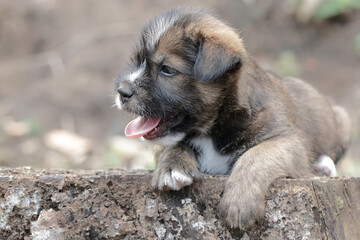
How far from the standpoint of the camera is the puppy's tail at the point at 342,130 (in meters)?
6.49

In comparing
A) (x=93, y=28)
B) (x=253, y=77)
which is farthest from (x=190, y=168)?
(x=93, y=28)

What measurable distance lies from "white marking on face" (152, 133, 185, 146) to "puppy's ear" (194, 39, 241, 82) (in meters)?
0.60

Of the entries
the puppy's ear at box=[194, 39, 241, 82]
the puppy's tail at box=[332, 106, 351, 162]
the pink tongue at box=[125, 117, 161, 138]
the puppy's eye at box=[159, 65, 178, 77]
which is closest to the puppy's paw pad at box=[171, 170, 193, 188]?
the pink tongue at box=[125, 117, 161, 138]

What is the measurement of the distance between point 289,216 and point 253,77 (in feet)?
4.79

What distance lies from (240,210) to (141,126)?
4.10 ft

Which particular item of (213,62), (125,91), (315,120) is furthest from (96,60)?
(213,62)

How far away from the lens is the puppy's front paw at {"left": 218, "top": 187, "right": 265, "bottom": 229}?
12.0 ft

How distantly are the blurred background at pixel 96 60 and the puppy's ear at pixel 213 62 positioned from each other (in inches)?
256

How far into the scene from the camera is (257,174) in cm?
390

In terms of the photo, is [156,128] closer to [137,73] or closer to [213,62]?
[137,73]

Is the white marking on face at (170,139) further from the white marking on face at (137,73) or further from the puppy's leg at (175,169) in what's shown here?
the white marking on face at (137,73)

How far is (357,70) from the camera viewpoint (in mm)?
13266

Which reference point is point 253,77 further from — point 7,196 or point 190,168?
point 7,196

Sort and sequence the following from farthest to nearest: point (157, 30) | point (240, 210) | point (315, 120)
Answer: point (315, 120)
point (157, 30)
point (240, 210)
